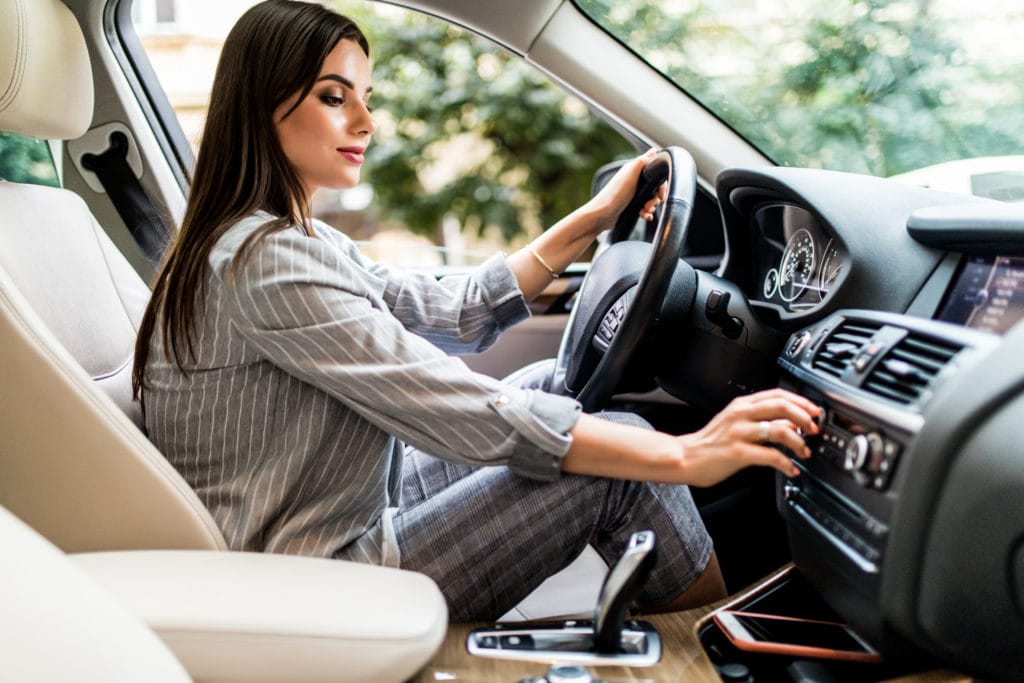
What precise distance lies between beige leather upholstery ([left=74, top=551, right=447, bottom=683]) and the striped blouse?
6.3 inches

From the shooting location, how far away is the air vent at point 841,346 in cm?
110

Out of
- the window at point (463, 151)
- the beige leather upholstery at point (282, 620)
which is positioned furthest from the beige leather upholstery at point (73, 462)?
the window at point (463, 151)

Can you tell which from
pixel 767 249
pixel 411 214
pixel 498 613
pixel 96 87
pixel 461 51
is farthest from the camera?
pixel 411 214

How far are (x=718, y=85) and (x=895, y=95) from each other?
1.03 feet

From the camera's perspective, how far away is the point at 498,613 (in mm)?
1226

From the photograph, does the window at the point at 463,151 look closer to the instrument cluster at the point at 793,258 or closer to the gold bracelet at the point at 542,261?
the gold bracelet at the point at 542,261

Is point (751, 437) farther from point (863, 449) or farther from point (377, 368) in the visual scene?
point (377, 368)

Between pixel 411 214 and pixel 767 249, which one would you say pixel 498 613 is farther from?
pixel 411 214

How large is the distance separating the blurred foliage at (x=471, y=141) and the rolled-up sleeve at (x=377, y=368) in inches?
138

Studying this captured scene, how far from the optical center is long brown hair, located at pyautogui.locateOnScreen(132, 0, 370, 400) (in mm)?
1208

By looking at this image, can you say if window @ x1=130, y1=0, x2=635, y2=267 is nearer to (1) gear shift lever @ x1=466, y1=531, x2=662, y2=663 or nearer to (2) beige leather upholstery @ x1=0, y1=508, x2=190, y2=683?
(1) gear shift lever @ x1=466, y1=531, x2=662, y2=663

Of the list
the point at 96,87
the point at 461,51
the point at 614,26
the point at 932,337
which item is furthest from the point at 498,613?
the point at 461,51

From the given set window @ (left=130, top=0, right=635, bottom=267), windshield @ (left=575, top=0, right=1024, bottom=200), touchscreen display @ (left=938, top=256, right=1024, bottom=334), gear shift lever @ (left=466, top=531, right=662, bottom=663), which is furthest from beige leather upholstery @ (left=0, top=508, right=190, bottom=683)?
window @ (left=130, top=0, right=635, bottom=267)

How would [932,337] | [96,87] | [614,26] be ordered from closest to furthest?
[932,337]
[614,26]
[96,87]
